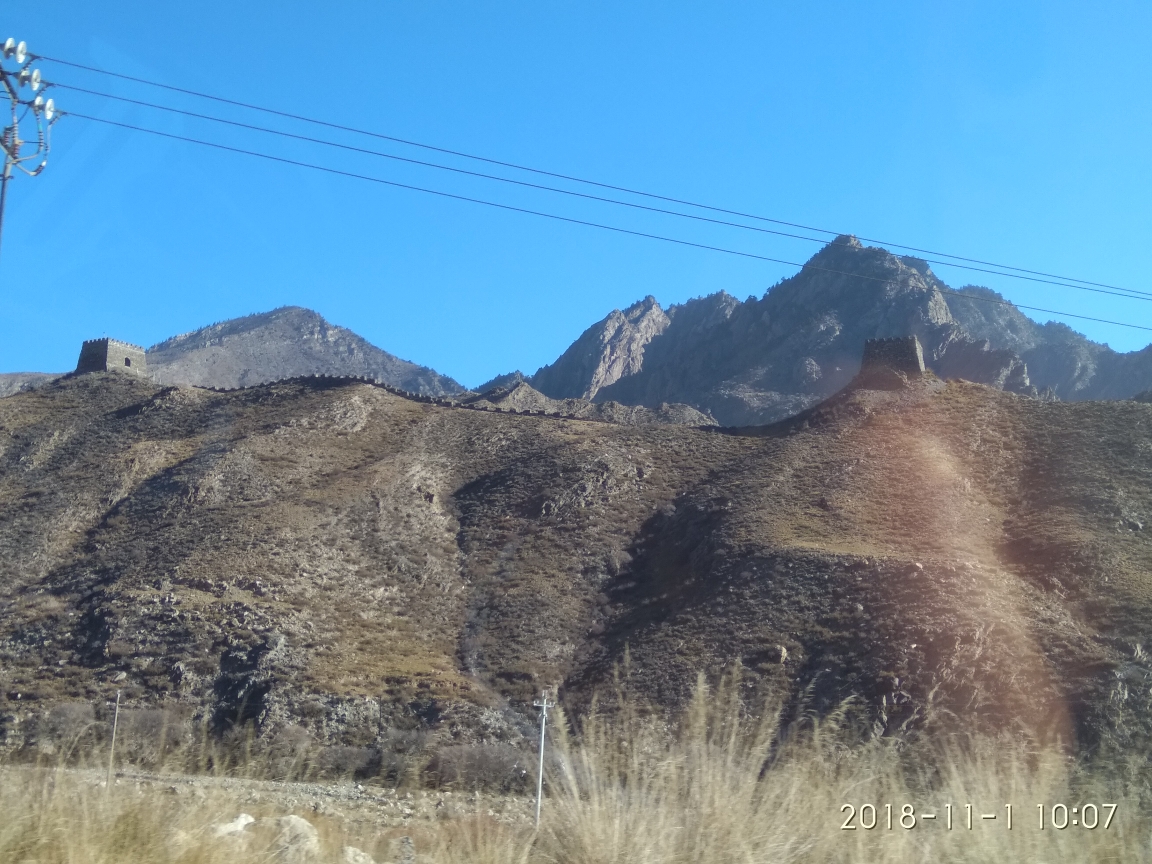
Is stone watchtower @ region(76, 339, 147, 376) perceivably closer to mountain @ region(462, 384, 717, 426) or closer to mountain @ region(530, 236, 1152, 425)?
mountain @ region(462, 384, 717, 426)

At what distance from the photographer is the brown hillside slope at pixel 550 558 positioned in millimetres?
30672

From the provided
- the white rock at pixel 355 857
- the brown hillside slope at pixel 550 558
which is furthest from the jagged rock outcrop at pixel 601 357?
the white rock at pixel 355 857

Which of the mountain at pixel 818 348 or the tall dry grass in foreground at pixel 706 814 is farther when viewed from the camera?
the mountain at pixel 818 348

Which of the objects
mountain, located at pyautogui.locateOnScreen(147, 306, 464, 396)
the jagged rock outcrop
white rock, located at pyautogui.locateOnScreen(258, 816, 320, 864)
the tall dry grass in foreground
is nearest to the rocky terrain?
the jagged rock outcrop

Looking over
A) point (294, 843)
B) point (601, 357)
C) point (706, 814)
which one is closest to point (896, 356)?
point (706, 814)

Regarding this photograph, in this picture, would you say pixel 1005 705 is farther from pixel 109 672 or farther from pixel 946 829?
pixel 109 672

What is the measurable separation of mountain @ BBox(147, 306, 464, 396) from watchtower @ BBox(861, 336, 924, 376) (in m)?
111

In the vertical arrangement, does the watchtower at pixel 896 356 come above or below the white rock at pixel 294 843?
above

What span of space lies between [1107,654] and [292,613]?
1058 inches

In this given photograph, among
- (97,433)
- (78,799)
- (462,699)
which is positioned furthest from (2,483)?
(78,799)

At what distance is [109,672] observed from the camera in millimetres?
33750
